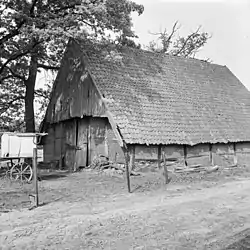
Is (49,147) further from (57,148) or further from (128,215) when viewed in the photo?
(128,215)

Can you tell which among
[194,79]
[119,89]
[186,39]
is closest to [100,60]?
[119,89]

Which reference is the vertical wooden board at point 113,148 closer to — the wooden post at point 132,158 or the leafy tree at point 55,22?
the wooden post at point 132,158

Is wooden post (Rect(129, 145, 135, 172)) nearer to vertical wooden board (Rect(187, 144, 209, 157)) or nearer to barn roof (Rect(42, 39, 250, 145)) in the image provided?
barn roof (Rect(42, 39, 250, 145))

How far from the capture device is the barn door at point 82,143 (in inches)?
742

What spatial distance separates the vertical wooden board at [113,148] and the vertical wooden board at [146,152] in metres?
0.77

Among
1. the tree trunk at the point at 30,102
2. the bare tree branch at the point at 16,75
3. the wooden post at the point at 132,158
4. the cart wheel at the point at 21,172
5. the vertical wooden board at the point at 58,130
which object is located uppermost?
the bare tree branch at the point at 16,75

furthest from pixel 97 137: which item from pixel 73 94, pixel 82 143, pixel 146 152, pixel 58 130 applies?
pixel 58 130

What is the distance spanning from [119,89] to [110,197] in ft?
27.0

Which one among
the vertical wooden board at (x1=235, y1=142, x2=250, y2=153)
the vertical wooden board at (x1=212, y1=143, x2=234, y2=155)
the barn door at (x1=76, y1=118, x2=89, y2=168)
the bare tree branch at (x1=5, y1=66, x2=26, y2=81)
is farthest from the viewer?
the vertical wooden board at (x1=235, y1=142, x2=250, y2=153)

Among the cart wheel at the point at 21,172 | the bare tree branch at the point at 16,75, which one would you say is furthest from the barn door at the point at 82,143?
the bare tree branch at the point at 16,75

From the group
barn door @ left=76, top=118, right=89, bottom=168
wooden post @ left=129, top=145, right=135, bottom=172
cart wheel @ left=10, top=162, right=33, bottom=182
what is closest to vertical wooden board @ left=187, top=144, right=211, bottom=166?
wooden post @ left=129, top=145, right=135, bottom=172

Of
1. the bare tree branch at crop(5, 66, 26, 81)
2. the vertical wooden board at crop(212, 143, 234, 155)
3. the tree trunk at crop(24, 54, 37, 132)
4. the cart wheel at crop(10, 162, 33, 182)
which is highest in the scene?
the bare tree branch at crop(5, 66, 26, 81)

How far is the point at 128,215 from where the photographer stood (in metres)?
8.44

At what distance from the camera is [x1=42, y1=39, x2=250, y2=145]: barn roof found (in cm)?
1727
